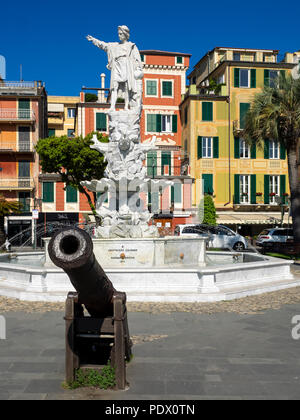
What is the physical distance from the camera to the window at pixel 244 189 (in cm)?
3848

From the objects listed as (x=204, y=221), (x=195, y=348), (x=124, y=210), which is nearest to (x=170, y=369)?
(x=195, y=348)

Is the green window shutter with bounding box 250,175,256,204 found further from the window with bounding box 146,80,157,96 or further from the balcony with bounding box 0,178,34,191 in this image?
the balcony with bounding box 0,178,34,191

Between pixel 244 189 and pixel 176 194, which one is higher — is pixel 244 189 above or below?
above

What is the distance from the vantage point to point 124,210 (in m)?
14.1

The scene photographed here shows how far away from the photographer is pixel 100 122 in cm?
4191

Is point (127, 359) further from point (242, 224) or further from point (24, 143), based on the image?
point (24, 143)

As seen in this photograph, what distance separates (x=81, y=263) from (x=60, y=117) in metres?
52.1

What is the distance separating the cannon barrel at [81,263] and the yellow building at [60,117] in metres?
49.5

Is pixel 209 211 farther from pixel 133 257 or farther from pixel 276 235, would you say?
pixel 133 257

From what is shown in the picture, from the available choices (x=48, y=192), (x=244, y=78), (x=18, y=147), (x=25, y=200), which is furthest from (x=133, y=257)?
(x=244, y=78)

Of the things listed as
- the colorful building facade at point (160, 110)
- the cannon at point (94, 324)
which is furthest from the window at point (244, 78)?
the cannon at point (94, 324)

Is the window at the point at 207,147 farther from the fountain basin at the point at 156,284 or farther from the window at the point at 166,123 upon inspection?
the fountain basin at the point at 156,284
